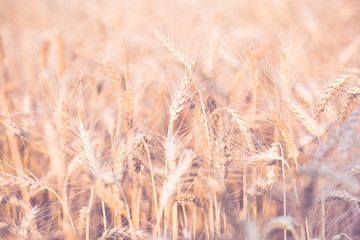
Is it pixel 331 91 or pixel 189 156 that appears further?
pixel 331 91

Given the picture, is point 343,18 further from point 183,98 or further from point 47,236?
point 47,236

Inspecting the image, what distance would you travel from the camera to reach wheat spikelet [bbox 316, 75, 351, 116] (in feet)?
4.42

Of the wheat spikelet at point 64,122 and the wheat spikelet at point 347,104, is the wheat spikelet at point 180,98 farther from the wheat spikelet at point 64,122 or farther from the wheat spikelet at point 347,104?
the wheat spikelet at point 347,104

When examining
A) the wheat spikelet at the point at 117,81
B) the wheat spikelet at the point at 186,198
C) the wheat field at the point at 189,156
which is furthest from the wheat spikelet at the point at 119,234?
the wheat spikelet at the point at 117,81

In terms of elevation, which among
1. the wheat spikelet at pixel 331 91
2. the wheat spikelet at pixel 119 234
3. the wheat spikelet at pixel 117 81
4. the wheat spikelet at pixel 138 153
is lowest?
the wheat spikelet at pixel 119 234

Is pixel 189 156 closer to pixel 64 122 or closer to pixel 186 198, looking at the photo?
pixel 186 198

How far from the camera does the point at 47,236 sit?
1467mm

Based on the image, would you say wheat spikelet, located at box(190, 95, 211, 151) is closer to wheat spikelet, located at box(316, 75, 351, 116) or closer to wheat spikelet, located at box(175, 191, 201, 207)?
wheat spikelet, located at box(175, 191, 201, 207)

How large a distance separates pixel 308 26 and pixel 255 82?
9.59 feet

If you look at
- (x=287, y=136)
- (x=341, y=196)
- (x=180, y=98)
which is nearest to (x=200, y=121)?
(x=180, y=98)

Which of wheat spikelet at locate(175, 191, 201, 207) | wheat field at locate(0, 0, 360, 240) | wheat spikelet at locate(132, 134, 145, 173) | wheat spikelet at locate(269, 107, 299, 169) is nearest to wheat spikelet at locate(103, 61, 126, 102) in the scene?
wheat field at locate(0, 0, 360, 240)

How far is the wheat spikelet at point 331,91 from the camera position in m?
1.35

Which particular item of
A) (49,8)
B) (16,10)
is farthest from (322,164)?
(16,10)

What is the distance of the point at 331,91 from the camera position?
4.44ft
